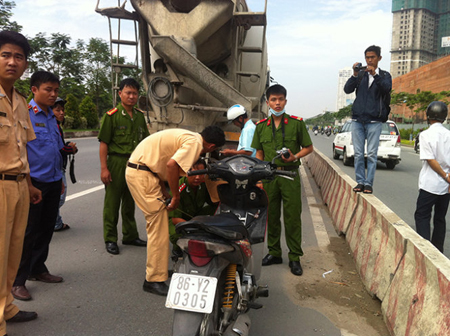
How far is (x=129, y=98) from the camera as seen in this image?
412 cm

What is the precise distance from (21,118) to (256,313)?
233cm

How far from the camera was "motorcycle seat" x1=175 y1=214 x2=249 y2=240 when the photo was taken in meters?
2.18

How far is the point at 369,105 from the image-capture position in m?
4.64

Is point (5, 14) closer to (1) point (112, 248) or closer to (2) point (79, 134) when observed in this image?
(2) point (79, 134)

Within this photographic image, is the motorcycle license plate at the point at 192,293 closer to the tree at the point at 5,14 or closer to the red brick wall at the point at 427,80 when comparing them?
the tree at the point at 5,14

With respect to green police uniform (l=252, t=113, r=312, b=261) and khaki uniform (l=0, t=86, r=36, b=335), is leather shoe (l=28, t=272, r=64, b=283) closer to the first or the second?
khaki uniform (l=0, t=86, r=36, b=335)

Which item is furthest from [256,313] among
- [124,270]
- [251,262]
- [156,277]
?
[124,270]

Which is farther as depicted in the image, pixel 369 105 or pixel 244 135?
pixel 244 135

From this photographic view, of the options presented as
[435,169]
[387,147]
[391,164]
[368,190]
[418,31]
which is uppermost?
[418,31]

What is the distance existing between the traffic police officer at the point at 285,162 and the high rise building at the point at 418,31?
12828 cm

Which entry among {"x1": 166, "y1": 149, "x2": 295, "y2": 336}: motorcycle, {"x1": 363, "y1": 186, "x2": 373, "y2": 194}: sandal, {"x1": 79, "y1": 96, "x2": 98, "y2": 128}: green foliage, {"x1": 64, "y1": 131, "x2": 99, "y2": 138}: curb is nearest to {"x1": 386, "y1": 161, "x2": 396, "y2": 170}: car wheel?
{"x1": 363, "y1": 186, "x2": 373, "y2": 194}: sandal

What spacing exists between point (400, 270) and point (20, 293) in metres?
3.00

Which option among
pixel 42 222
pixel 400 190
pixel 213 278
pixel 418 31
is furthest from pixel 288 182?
pixel 418 31

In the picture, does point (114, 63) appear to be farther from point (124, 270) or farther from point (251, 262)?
point (251, 262)
